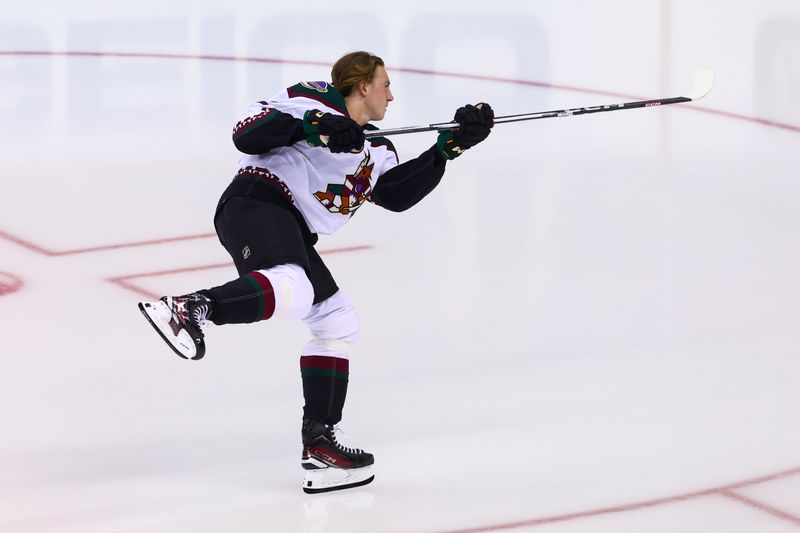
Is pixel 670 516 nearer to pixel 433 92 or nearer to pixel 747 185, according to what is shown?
pixel 747 185

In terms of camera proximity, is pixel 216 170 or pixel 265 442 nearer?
pixel 265 442

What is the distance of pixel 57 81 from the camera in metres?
6.12

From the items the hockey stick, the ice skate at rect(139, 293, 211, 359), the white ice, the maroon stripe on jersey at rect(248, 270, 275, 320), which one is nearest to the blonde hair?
the hockey stick

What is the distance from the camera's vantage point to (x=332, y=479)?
2.60 m

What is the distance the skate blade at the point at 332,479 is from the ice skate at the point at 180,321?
38 centimetres

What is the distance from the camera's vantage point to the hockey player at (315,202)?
2.53 meters

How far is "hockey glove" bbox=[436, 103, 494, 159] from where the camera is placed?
2.78 m

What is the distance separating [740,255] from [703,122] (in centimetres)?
145

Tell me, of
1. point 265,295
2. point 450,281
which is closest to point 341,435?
point 265,295

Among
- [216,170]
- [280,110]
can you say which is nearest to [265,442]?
[280,110]

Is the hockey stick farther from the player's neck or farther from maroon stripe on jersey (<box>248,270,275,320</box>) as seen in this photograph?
maroon stripe on jersey (<box>248,270,275,320</box>)

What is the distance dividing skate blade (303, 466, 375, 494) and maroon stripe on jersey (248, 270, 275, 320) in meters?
0.35

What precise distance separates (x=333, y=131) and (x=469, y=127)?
366 millimetres

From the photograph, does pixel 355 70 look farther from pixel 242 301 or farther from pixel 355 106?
pixel 242 301
